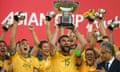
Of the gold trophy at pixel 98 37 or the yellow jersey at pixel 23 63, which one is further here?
the gold trophy at pixel 98 37

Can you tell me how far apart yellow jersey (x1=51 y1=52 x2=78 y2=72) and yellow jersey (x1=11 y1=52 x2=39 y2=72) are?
0.52 meters

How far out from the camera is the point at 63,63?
655cm

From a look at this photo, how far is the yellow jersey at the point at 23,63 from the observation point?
22.8 ft

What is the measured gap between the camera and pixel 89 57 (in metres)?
6.64

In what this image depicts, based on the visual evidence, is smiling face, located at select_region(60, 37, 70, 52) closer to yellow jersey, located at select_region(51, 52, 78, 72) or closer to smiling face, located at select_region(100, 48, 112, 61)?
yellow jersey, located at select_region(51, 52, 78, 72)

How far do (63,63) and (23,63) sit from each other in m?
0.66

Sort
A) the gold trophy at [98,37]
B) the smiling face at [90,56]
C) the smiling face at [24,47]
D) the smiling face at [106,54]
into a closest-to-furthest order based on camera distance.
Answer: the smiling face at [106,54] < the smiling face at [90,56] < the smiling face at [24,47] < the gold trophy at [98,37]

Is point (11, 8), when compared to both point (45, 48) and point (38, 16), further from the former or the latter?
point (45, 48)

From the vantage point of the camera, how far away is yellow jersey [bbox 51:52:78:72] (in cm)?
654

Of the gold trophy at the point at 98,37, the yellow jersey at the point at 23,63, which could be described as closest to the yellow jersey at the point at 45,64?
the yellow jersey at the point at 23,63

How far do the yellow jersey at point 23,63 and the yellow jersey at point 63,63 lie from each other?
516mm

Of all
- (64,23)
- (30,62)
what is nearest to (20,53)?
(30,62)

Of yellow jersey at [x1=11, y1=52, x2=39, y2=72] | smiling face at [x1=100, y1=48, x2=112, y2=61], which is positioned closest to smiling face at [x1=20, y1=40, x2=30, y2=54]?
yellow jersey at [x1=11, y1=52, x2=39, y2=72]

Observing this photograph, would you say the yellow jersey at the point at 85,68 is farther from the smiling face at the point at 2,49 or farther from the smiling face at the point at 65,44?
the smiling face at the point at 2,49
